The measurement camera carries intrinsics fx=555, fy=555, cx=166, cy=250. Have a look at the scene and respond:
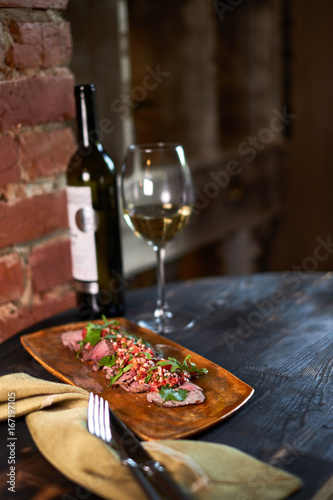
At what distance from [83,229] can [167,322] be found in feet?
0.70

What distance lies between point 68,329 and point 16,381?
0.78 feet

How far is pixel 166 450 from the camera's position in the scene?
525 millimetres

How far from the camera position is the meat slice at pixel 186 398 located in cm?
64

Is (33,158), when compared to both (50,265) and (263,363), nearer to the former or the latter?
(50,265)

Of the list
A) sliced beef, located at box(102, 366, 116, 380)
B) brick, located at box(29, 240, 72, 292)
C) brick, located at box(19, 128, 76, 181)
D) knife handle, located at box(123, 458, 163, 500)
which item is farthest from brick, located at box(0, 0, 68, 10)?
knife handle, located at box(123, 458, 163, 500)

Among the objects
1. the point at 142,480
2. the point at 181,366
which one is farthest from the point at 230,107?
the point at 142,480

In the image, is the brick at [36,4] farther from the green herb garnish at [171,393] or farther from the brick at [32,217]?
the green herb garnish at [171,393]

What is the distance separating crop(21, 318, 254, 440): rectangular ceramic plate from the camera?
59 centimetres

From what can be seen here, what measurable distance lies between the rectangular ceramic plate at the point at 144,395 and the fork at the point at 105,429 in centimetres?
3

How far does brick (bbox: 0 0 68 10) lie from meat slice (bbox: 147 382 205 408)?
0.74 metres

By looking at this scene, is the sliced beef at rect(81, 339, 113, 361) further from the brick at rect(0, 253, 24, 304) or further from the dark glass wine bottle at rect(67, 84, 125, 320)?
the brick at rect(0, 253, 24, 304)

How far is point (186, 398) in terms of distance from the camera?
0.64 m

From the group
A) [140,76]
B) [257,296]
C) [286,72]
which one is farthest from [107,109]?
[286,72]

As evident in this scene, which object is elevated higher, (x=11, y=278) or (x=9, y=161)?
(x=9, y=161)
